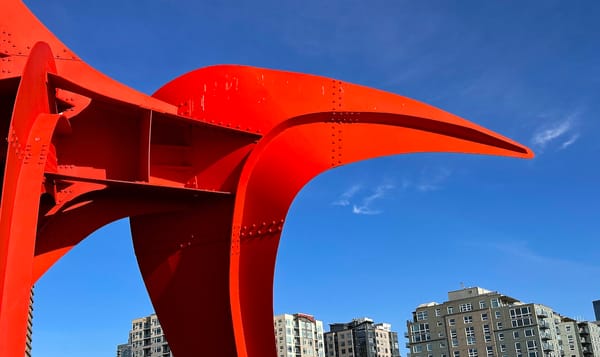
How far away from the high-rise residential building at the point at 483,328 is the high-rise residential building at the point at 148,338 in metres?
32.5

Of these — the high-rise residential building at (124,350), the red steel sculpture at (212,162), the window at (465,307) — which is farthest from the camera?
the high-rise residential building at (124,350)

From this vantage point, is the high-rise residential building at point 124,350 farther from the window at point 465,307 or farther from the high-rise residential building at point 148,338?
the window at point 465,307

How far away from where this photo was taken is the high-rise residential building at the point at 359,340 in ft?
357

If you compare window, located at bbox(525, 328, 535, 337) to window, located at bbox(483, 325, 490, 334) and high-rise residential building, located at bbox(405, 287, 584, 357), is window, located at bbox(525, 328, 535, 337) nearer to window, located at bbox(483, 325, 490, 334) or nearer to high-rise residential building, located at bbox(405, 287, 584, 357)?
high-rise residential building, located at bbox(405, 287, 584, 357)

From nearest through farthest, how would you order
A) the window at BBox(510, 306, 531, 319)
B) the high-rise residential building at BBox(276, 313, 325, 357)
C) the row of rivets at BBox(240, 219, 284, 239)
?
the row of rivets at BBox(240, 219, 284, 239) < the window at BBox(510, 306, 531, 319) < the high-rise residential building at BBox(276, 313, 325, 357)

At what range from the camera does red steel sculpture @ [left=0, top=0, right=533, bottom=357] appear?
388 inches

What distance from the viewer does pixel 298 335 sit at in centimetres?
9625

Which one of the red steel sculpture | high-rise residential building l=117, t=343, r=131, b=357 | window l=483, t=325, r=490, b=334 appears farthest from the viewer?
high-rise residential building l=117, t=343, r=131, b=357

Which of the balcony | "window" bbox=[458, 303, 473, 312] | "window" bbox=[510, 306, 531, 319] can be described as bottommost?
the balcony

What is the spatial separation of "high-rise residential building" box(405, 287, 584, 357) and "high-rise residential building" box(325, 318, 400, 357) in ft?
88.5

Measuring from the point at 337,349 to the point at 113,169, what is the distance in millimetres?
105165

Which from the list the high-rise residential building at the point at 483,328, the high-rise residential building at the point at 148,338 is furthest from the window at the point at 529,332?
the high-rise residential building at the point at 148,338

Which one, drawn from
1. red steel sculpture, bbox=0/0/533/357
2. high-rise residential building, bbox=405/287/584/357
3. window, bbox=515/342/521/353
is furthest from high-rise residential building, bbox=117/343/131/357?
red steel sculpture, bbox=0/0/533/357

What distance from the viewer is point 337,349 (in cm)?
11081
